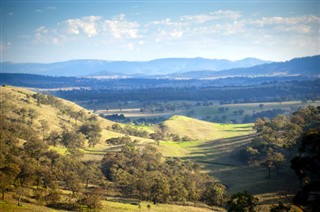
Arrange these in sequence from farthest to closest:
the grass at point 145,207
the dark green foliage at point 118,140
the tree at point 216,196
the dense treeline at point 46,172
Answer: the dark green foliage at point 118,140 → the tree at point 216,196 → the grass at point 145,207 → the dense treeline at point 46,172

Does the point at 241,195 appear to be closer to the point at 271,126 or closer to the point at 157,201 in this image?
the point at 157,201

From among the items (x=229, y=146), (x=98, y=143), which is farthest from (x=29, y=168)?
(x=229, y=146)

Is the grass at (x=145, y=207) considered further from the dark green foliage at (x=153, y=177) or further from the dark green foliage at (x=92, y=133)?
the dark green foliage at (x=92, y=133)

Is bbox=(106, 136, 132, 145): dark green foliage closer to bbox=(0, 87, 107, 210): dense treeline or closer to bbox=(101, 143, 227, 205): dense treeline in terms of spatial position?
bbox=(0, 87, 107, 210): dense treeline

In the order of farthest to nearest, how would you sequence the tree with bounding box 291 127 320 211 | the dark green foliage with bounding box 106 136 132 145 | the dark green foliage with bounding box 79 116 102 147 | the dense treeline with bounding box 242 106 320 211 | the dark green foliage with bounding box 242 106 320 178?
the dark green foliage with bounding box 106 136 132 145, the dark green foliage with bounding box 79 116 102 147, the dark green foliage with bounding box 242 106 320 178, the dense treeline with bounding box 242 106 320 211, the tree with bounding box 291 127 320 211

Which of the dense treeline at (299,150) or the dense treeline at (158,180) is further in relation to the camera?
the dense treeline at (158,180)

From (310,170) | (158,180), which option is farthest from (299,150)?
(158,180)

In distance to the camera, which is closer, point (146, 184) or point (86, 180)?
point (146, 184)

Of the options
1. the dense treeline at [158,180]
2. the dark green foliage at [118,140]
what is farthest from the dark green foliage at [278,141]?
the dark green foliage at [118,140]

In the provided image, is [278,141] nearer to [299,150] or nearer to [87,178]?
[87,178]

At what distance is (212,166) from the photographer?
138 meters

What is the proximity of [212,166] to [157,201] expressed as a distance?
54073 mm


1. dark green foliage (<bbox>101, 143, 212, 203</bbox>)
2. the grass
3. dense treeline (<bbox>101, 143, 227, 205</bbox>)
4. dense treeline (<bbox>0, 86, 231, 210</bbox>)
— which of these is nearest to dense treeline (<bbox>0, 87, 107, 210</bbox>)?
dense treeline (<bbox>0, 86, 231, 210</bbox>)

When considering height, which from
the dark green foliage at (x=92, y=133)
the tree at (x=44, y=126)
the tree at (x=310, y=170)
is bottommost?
the dark green foliage at (x=92, y=133)
